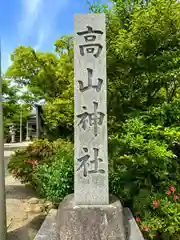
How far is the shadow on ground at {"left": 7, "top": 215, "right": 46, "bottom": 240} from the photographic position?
3211 mm

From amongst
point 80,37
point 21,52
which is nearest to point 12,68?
point 21,52

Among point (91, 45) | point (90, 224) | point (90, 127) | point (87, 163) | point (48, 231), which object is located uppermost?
point (91, 45)

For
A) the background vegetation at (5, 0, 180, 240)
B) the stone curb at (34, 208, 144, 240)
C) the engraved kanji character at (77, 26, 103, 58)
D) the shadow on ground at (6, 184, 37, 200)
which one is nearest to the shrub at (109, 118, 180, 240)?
the background vegetation at (5, 0, 180, 240)

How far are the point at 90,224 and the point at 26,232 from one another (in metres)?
1.46

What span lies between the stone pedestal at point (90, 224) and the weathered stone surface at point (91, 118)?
0.12 meters

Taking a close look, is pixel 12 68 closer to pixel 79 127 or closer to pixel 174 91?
pixel 174 91

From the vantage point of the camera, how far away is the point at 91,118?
262 cm

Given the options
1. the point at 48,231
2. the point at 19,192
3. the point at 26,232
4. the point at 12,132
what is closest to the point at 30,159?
the point at 19,192

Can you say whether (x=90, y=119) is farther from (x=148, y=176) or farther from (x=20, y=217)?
(x=20, y=217)

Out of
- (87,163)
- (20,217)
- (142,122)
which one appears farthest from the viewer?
(20,217)

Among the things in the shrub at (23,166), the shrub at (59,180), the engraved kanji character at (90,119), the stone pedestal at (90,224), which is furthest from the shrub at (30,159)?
the stone pedestal at (90,224)

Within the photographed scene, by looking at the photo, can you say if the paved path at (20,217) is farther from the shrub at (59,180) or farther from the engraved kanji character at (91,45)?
the engraved kanji character at (91,45)

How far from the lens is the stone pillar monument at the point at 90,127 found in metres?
2.55

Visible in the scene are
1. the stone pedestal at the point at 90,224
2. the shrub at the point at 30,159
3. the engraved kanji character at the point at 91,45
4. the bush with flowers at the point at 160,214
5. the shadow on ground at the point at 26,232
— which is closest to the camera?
the stone pedestal at the point at 90,224
